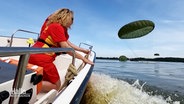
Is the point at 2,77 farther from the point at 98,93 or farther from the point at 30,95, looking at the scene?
the point at 98,93

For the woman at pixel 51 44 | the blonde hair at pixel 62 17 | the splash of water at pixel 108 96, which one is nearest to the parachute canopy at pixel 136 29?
the blonde hair at pixel 62 17

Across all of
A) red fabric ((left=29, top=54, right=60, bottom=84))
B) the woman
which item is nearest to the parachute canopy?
the woman

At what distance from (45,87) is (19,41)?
164 inches

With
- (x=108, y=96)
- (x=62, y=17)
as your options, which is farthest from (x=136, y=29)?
(x=108, y=96)

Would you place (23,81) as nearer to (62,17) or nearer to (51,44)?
(51,44)

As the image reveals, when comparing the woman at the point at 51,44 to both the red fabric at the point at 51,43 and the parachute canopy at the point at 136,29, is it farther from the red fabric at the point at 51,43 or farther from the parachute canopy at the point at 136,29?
the parachute canopy at the point at 136,29

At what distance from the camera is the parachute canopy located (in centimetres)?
409

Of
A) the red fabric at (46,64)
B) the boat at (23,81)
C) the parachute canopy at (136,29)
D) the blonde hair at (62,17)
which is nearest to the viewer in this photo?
the boat at (23,81)

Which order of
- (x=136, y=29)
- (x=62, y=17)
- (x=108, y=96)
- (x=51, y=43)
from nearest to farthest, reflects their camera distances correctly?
1. (x=51, y=43)
2. (x=62, y=17)
3. (x=136, y=29)
4. (x=108, y=96)

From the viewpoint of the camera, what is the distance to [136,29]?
4250 millimetres

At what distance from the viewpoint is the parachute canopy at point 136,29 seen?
4090 mm

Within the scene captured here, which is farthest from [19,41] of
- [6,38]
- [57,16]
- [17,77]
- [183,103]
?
[17,77]

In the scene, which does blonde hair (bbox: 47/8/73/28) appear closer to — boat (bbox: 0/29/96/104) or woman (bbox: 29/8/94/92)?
woman (bbox: 29/8/94/92)

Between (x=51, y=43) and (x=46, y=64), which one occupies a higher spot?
(x=51, y=43)
